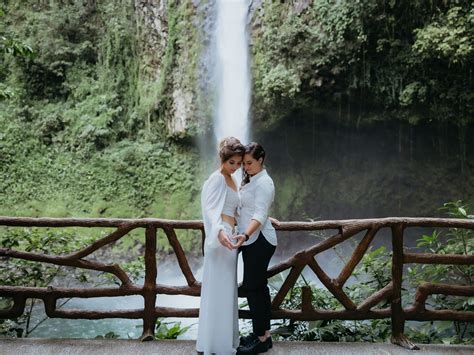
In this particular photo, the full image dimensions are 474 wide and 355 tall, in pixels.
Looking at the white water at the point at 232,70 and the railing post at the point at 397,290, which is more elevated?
the white water at the point at 232,70

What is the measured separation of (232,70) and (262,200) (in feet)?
32.5

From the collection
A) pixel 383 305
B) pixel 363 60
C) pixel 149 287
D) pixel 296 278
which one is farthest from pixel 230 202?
pixel 363 60

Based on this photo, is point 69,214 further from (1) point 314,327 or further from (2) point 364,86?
(1) point 314,327

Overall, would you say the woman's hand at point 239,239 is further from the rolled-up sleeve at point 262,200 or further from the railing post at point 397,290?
the railing post at point 397,290

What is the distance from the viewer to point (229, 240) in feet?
9.73

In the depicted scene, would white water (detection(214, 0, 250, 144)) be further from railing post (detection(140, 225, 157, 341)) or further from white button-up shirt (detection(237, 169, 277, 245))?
white button-up shirt (detection(237, 169, 277, 245))

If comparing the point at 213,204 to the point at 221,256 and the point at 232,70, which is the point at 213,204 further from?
the point at 232,70

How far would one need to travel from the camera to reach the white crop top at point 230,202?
3.08 m

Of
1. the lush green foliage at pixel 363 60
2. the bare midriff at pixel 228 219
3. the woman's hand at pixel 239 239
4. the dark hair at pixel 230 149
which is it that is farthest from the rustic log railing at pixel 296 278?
the lush green foliage at pixel 363 60

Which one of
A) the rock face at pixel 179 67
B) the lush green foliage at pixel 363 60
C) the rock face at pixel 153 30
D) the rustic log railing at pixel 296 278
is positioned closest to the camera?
the rustic log railing at pixel 296 278

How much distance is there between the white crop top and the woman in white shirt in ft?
0.13

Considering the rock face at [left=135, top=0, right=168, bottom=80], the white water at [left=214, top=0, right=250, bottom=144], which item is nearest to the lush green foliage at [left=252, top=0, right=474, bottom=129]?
the white water at [left=214, top=0, right=250, bottom=144]

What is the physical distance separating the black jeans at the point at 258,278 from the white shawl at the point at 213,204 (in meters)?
0.24

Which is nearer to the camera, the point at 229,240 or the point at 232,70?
the point at 229,240
